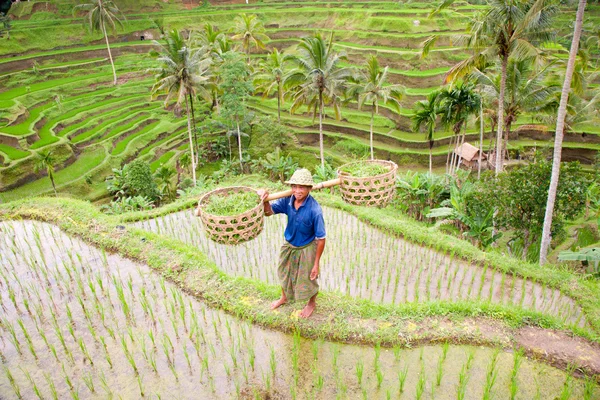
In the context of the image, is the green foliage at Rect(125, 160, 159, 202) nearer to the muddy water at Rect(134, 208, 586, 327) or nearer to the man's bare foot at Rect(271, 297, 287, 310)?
the muddy water at Rect(134, 208, 586, 327)

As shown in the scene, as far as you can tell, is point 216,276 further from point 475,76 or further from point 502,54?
point 475,76

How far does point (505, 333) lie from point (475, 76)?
764cm

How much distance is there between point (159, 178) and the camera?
51.1 ft

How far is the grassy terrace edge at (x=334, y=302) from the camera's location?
430 cm

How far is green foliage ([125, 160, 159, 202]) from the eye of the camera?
516 inches

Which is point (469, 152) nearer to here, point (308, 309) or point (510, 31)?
point (510, 31)

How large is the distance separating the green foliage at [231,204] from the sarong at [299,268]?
765 mm

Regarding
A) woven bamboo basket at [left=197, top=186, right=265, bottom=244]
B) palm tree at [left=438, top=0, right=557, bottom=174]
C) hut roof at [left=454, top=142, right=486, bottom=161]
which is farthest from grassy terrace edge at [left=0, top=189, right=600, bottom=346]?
hut roof at [left=454, top=142, right=486, bottom=161]

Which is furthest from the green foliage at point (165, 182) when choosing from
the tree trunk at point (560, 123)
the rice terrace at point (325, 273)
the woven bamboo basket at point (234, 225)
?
the tree trunk at point (560, 123)

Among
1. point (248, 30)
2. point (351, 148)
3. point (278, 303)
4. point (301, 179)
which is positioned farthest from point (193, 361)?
point (248, 30)

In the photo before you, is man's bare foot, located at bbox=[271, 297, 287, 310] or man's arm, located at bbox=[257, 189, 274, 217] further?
man's bare foot, located at bbox=[271, 297, 287, 310]

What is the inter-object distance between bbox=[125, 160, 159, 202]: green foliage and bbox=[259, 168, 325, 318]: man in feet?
32.1

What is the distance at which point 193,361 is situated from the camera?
407cm

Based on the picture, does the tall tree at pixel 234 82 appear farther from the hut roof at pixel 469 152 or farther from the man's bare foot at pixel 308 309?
the man's bare foot at pixel 308 309
